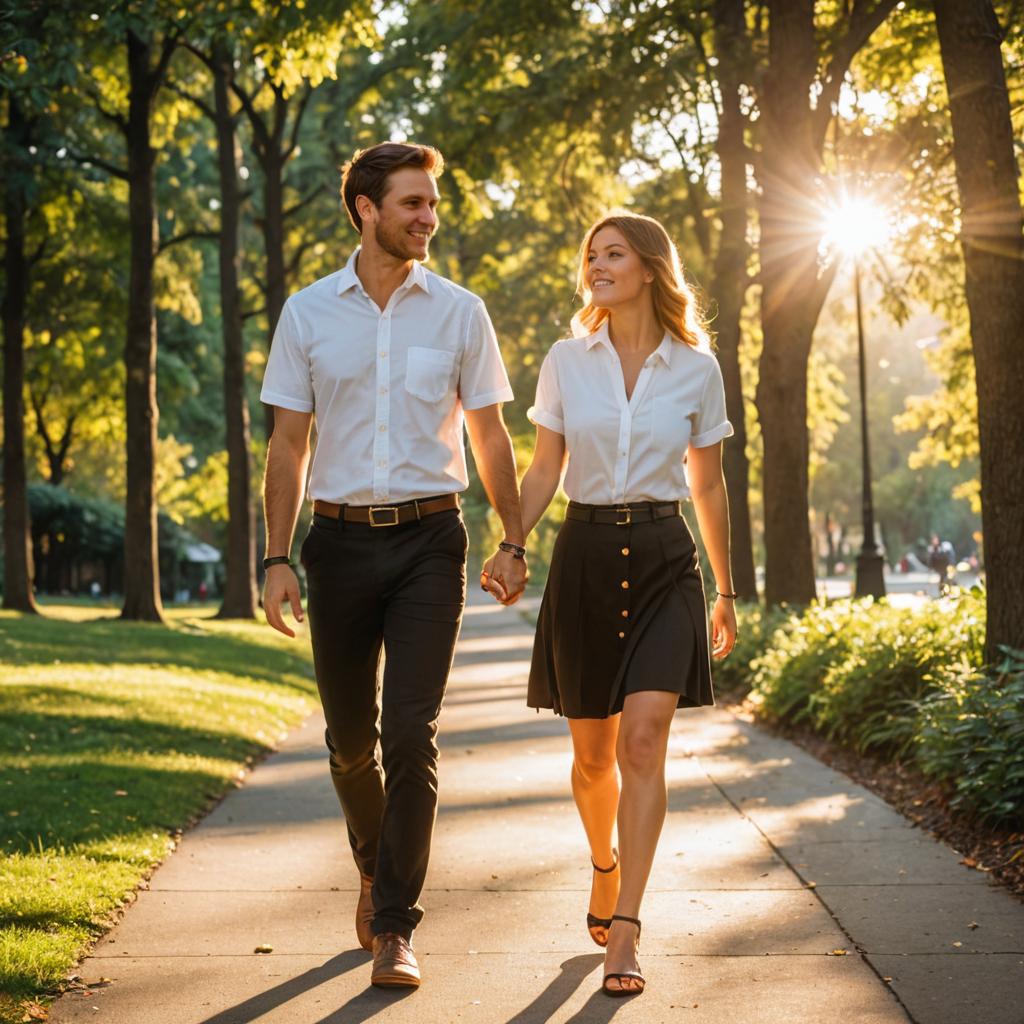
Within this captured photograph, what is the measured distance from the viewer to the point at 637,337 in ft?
18.3

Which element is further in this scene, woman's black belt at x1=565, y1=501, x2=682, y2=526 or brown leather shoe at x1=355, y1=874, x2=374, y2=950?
brown leather shoe at x1=355, y1=874, x2=374, y2=950

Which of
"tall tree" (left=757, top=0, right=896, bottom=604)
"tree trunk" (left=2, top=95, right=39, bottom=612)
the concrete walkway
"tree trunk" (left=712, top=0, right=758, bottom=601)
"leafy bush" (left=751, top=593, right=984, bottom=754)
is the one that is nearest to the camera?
the concrete walkway

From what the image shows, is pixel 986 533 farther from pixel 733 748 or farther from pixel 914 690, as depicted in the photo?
pixel 733 748

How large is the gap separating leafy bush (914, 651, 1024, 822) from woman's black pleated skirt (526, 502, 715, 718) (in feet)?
8.58

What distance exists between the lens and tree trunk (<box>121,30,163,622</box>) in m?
23.5

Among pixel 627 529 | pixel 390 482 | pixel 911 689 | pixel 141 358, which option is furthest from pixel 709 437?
pixel 141 358

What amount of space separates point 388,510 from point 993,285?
17.1ft

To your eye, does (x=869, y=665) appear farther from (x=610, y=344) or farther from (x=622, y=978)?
(x=622, y=978)

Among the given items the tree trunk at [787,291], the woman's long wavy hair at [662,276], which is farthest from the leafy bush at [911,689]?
the woman's long wavy hair at [662,276]

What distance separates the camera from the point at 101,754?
411 inches

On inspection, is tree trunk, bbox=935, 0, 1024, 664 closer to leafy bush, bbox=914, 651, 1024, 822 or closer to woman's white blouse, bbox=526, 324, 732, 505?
leafy bush, bbox=914, 651, 1024, 822

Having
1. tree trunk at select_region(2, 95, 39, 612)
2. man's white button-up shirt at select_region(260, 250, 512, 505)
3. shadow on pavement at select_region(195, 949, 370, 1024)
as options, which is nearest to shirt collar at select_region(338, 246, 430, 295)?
man's white button-up shirt at select_region(260, 250, 512, 505)

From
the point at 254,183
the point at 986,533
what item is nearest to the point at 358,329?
the point at 986,533

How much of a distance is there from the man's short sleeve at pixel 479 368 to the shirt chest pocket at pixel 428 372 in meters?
0.08
